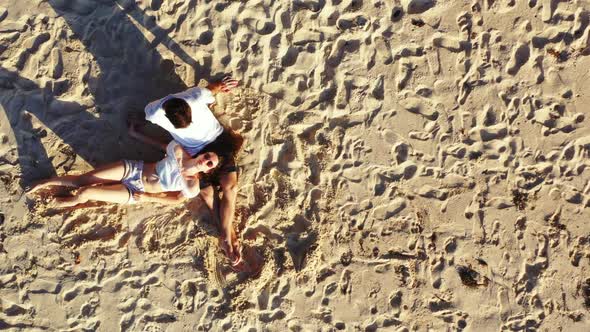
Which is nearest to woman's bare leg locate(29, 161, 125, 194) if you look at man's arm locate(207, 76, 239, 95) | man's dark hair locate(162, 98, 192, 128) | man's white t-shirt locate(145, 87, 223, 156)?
man's white t-shirt locate(145, 87, 223, 156)

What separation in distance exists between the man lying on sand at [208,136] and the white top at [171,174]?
0.47 feet

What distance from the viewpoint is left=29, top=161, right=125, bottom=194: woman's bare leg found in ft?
13.9

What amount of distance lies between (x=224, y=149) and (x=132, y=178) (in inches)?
36.1

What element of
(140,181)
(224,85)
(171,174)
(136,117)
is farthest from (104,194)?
(224,85)

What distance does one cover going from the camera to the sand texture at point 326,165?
→ 179 inches

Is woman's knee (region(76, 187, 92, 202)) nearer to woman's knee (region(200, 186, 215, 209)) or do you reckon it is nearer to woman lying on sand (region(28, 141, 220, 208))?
woman lying on sand (region(28, 141, 220, 208))

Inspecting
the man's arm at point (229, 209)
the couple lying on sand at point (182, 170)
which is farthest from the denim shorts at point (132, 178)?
the man's arm at point (229, 209)

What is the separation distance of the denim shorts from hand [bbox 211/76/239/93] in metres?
1.03

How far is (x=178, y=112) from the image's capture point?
3.67 metres

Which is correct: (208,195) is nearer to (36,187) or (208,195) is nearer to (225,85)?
(225,85)

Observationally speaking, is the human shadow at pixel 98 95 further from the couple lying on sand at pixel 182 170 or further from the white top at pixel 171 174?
the white top at pixel 171 174

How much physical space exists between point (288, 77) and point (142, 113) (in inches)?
60.9

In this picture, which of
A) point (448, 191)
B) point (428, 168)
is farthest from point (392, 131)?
point (448, 191)

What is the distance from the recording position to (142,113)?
4.53m
